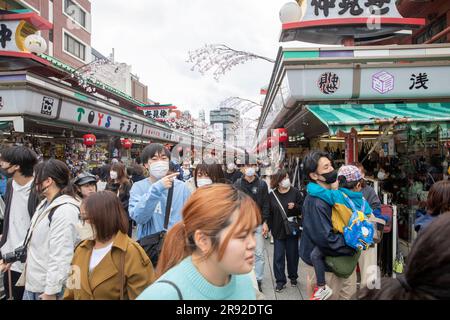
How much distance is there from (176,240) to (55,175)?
6.14 feet

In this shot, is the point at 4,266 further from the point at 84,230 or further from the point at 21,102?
the point at 21,102

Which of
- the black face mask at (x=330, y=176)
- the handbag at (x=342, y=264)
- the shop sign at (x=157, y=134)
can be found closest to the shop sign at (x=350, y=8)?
the black face mask at (x=330, y=176)

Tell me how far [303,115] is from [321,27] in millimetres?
2400

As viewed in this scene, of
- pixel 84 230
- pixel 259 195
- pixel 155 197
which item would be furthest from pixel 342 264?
pixel 84 230

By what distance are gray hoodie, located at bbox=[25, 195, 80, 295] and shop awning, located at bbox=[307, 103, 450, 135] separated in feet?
14.8

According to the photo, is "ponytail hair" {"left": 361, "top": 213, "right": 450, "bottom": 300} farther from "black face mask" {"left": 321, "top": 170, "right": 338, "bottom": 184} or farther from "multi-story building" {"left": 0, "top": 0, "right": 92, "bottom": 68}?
"multi-story building" {"left": 0, "top": 0, "right": 92, "bottom": 68}

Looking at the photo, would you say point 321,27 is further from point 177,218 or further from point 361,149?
point 177,218

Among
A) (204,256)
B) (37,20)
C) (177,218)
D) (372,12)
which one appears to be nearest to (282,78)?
(372,12)

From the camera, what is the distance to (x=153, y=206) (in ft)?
10.6

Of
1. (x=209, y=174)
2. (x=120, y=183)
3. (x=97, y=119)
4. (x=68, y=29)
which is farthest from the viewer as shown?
(x=68, y=29)

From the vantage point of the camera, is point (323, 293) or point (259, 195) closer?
point (323, 293)

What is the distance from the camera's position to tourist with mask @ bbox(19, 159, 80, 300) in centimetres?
259

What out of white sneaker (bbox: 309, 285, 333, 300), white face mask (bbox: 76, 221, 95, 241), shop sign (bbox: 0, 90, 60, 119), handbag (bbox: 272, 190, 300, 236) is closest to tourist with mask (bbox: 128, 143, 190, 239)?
white face mask (bbox: 76, 221, 95, 241)

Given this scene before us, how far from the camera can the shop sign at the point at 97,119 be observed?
9.46 m
